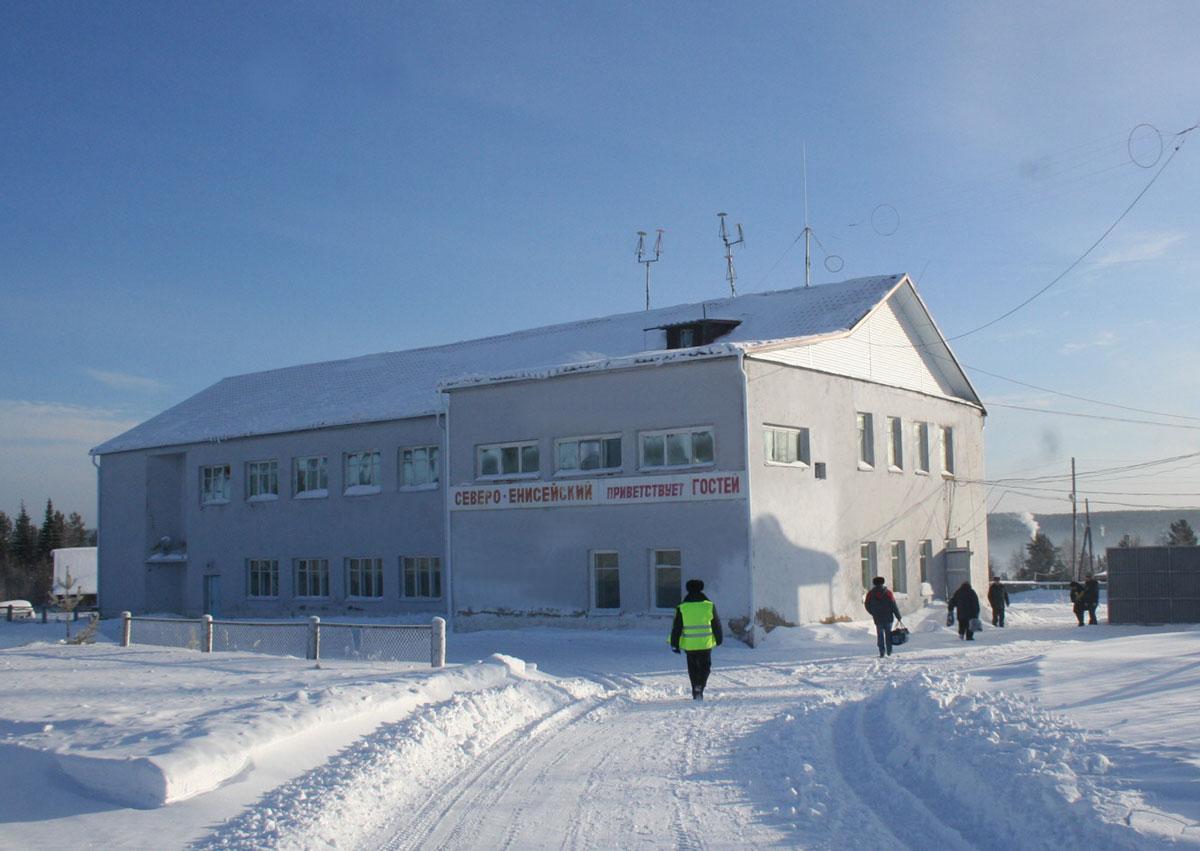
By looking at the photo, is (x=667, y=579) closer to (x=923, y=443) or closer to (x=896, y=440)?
(x=896, y=440)

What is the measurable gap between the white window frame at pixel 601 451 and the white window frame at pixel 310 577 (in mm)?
10770

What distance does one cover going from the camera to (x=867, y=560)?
93.3ft

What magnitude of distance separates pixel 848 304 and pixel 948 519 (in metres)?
8.32

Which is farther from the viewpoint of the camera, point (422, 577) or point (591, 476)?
point (422, 577)

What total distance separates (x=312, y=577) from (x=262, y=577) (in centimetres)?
240

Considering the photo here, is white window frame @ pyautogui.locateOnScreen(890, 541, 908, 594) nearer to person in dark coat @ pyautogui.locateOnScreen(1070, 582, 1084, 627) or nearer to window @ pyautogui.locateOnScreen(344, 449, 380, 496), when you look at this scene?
person in dark coat @ pyautogui.locateOnScreen(1070, 582, 1084, 627)

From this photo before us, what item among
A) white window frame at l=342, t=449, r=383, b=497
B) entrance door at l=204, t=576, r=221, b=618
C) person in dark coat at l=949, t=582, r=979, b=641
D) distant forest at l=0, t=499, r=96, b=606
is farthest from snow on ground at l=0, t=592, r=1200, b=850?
distant forest at l=0, t=499, r=96, b=606

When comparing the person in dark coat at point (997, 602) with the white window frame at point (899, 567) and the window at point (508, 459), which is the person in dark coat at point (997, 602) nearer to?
the white window frame at point (899, 567)

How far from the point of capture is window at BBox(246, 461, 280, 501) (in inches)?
1400

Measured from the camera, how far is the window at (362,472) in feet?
108

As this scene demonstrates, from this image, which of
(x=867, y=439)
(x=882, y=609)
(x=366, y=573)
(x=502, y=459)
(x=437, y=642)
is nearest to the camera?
(x=437, y=642)

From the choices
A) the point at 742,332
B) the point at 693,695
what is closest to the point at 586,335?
the point at 742,332

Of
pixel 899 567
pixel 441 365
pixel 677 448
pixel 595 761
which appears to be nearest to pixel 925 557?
pixel 899 567

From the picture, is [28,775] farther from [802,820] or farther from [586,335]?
[586,335]
